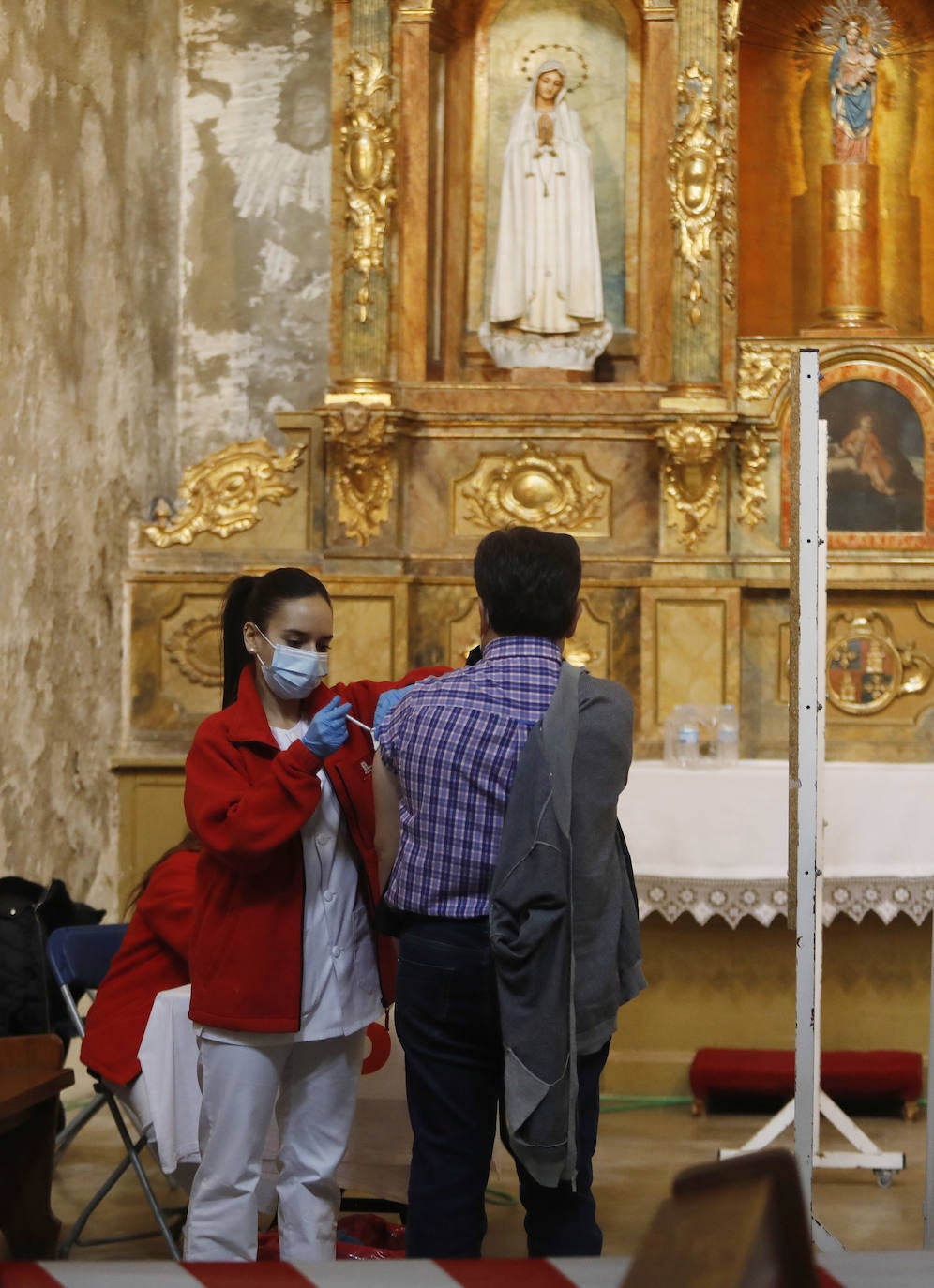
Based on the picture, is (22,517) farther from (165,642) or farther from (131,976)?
(131,976)

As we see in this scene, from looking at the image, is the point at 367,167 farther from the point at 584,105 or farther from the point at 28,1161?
the point at 28,1161

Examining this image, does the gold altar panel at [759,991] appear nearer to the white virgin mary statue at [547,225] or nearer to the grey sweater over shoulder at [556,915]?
the white virgin mary statue at [547,225]

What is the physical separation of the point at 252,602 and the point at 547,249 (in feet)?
14.9

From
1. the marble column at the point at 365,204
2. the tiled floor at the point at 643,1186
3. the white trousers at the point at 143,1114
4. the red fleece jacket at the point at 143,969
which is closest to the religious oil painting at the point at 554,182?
the marble column at the point at 365,204

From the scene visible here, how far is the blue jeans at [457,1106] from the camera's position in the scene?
103 inches

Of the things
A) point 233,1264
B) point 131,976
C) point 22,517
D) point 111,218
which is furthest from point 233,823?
point 111,218

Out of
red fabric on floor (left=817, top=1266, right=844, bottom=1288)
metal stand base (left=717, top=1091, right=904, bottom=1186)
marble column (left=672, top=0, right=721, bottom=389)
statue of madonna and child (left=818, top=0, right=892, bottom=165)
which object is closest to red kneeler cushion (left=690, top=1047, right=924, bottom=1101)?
metal stand base (left=717, top=1091, right=904, bottom=1186)

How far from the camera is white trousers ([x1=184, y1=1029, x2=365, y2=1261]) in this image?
3.01 meters

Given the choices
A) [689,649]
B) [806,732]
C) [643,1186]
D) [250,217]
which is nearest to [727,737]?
[689,649]

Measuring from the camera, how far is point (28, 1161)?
3.71m

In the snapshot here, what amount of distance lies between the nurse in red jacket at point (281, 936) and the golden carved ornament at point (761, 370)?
430 cm

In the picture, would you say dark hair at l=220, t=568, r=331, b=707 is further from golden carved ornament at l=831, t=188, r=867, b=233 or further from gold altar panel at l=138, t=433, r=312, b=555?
golden carved ornament at l=831, t=188, r=867, b=233

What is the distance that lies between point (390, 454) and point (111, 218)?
67.1 inches

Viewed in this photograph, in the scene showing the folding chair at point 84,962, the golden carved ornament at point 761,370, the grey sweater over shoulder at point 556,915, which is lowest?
the folding chair at point 84,962
